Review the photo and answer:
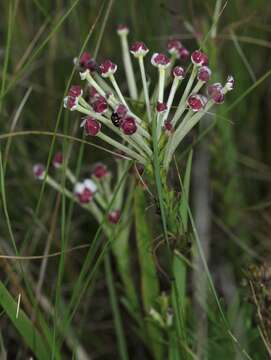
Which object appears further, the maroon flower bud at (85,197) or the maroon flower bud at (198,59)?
the maroon flower bud at (85,197)

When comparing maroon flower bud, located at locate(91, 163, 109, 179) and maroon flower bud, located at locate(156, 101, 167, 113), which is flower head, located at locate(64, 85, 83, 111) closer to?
maroon flower bud, located at locate(156, 101, 167, 113)

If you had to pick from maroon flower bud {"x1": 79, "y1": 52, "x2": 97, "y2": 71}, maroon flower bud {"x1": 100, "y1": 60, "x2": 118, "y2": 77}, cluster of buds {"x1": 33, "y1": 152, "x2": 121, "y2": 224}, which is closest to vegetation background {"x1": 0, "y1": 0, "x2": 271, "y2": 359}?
cluster of buds {"x1": 33, "y1": 152, "x2": 121, "y2": 224}

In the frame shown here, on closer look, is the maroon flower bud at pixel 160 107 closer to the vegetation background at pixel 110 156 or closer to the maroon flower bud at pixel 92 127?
the maroon flower bud at pixel 92 127

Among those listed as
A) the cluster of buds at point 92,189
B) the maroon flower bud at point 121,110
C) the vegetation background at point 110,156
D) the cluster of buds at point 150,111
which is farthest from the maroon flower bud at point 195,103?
the vegetation background at point 110,156

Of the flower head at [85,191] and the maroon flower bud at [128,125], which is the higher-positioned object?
the maroon flower bud at [128,125]

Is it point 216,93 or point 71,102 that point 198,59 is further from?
point 71,102

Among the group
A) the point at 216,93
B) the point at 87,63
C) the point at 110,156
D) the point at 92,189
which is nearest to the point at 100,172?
the point at 92,189

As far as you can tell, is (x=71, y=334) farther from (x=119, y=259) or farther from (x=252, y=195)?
(x=252, y=195)
